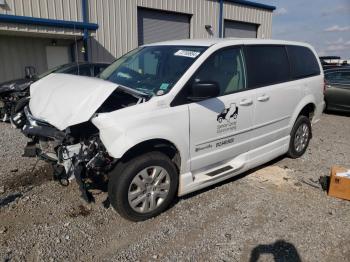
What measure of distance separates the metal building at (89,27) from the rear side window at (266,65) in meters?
6.22

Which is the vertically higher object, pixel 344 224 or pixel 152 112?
pixel 152 112

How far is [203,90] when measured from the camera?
339cm

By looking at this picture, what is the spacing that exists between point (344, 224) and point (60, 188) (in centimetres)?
342

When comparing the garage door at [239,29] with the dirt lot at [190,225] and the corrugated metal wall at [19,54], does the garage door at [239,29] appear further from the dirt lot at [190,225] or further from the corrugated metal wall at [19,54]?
the dirt lot at [190,225]

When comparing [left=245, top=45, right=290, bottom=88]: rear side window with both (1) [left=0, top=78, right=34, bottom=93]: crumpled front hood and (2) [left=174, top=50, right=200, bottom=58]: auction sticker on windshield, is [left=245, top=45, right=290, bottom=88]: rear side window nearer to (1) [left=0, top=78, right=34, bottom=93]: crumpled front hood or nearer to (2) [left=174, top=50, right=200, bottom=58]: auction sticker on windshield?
(2) [left=174, top=50, right=200, bottom=58]: auction sticker on windshield

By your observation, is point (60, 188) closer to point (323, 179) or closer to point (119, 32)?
point (323, 179)

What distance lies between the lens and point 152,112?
3238 millimetres

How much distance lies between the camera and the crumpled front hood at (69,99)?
10.5 ft

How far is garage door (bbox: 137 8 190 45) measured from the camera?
14.6 metres

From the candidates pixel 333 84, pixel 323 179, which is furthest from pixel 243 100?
pixel 333 84

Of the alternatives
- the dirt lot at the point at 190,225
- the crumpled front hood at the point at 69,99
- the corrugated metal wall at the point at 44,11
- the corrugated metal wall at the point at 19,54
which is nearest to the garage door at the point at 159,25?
the corrugated metal wall at the point at 44,11

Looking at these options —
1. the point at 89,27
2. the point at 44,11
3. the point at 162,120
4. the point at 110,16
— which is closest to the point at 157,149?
the point at 162,120

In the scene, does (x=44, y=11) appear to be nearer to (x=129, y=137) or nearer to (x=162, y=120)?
(x=162, y=120)

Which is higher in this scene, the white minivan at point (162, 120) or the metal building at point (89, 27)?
the metal building at point (89, 27)
